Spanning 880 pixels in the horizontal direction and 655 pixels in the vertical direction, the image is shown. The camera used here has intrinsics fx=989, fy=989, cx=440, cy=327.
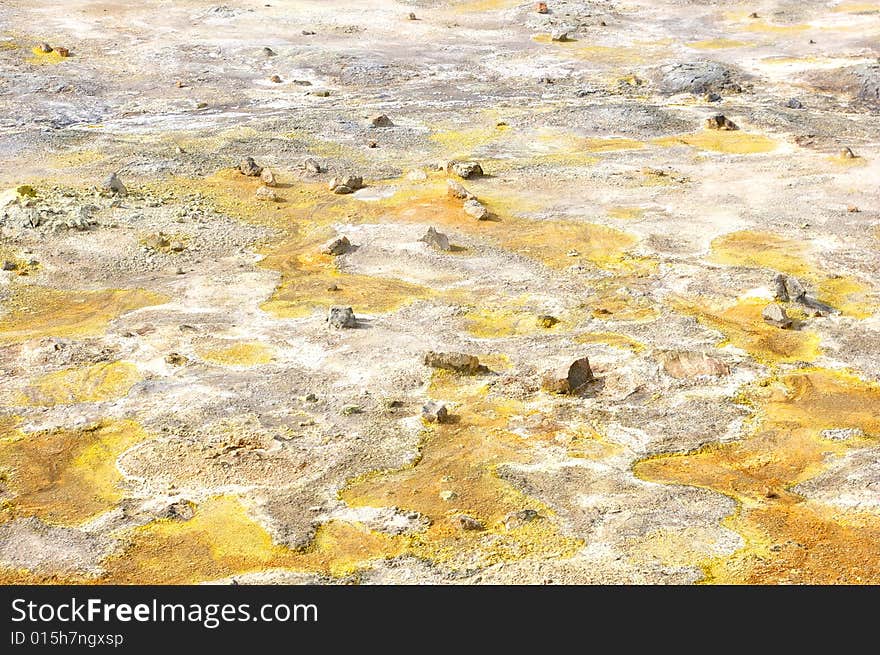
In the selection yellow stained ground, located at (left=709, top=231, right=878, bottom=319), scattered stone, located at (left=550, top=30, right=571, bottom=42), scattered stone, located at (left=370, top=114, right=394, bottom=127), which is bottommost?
yellow stained ground, located at (left=709, top=231, right=878, bottom=319)

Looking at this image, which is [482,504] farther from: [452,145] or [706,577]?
[452,145]

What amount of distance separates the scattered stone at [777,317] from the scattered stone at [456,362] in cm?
421

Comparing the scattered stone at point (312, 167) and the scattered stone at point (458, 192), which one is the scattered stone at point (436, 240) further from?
the scattered stone at point (312, 167)

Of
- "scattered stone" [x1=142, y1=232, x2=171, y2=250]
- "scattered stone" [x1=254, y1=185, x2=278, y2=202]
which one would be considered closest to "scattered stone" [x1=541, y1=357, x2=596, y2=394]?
"scattered stone" [x1=142, y1=232, x2=171, y2=250]

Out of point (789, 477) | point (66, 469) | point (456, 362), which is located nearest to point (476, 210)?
point (456, 362)

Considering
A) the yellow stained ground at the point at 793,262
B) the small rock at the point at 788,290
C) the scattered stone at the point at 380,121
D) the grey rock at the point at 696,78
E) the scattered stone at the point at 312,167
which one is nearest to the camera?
the small rock at the point at 788,290

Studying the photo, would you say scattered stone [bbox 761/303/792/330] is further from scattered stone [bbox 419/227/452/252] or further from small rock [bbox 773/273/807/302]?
scattered stone [bbox 419/227/452/252]

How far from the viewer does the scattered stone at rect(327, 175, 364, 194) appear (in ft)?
63.4

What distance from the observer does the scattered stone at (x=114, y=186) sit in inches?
726

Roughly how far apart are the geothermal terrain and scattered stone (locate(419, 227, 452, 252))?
0.13ft

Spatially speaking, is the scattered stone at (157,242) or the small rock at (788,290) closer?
the small rock at (788,290)

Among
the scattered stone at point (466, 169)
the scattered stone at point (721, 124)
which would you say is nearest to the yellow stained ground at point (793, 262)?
the scattered stone at point (466, 169)

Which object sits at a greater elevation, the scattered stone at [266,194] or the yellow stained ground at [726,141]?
the yellow stained ground at [726,141]

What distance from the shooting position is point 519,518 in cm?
856
